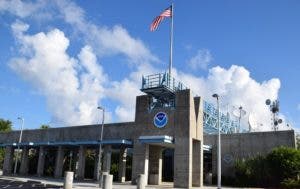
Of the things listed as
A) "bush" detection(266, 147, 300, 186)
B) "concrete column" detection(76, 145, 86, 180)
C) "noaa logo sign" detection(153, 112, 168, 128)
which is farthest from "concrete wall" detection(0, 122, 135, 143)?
"bush" detection(266, 147, 300, 186)

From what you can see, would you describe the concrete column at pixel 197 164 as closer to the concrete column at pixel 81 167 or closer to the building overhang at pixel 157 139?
the building overhang at pixel 157 139

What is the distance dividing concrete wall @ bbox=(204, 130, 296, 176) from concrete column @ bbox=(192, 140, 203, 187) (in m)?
6.06

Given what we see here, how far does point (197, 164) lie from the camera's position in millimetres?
35312

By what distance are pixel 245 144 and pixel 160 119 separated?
36.5 ft

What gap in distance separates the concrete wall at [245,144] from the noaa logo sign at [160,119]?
9.28m

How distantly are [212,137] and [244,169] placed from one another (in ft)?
19.8

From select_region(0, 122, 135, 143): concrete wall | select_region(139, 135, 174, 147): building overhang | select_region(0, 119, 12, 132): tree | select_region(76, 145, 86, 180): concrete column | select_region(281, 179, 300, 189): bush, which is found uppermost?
select_region(0, 119, 12, 132): tree

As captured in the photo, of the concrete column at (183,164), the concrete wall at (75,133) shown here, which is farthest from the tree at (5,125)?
the concrete column at (183,164)

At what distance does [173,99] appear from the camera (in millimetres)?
36656

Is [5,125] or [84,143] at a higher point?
[5,125]

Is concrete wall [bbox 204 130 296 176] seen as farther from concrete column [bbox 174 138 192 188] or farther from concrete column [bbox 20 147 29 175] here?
concrete column [bbox 20 147 29 175]

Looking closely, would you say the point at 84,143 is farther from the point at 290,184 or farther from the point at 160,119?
the point at 290,184

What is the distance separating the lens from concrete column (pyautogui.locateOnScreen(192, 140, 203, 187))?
34.9 m

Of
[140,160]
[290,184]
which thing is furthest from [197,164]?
[290,184]
